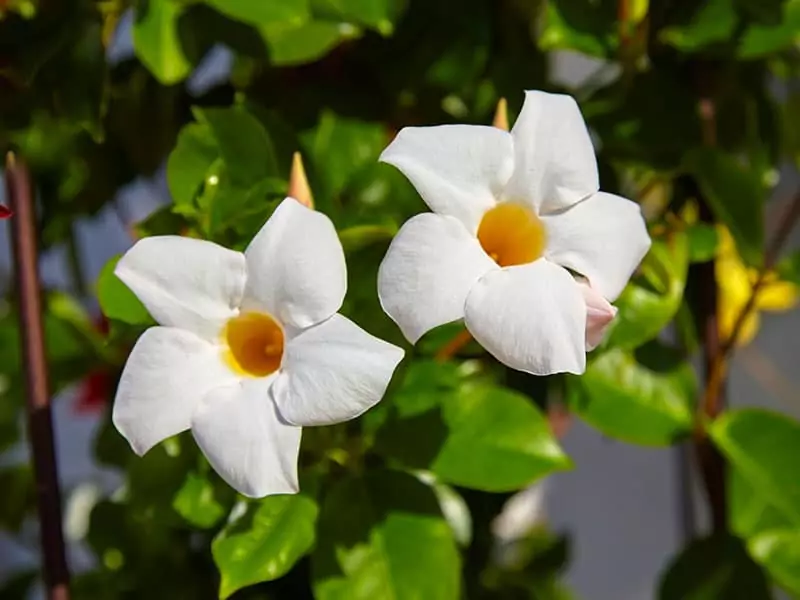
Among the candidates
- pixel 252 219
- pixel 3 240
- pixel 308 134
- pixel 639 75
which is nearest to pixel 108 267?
pixel 252 219

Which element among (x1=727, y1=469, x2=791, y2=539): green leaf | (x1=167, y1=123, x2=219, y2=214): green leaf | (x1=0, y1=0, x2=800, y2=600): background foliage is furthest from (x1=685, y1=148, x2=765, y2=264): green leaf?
(x1=167, y1=123, x2=219, y2=214): green leaf

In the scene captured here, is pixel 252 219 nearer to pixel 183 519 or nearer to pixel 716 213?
pixel 183 519


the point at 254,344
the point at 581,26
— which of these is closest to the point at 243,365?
the point at 254,344

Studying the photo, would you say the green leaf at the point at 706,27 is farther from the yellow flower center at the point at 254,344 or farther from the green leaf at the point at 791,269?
the yellow flower center at the point at 254,344

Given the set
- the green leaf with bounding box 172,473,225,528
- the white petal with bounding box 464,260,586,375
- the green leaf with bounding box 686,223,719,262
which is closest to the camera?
the white petal with bounding box 464,260,586,375

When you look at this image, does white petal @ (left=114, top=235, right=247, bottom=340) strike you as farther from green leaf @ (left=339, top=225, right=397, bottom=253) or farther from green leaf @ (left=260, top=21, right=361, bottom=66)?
green leaf @ (left=260, top=21, right=361, bottom=66)

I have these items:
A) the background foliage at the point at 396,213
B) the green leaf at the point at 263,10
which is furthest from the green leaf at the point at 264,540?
the green leaf at the point at 263,10
